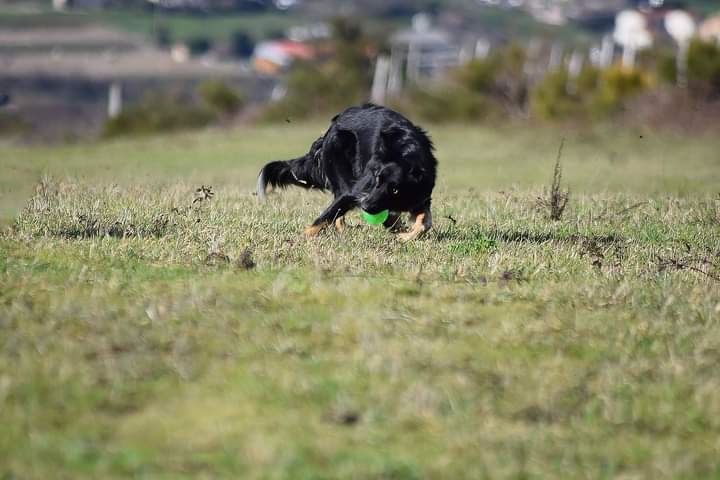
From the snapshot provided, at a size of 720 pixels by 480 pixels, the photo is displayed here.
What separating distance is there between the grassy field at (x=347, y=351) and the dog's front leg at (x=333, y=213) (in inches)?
8.5

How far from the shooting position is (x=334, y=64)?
50.8m

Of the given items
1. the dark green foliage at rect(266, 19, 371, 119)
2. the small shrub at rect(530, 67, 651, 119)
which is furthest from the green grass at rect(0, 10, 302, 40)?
the small shrub at rect(530, 67, 651, 119)

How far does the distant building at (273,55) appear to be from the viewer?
76.1m

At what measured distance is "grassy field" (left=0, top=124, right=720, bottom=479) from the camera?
4.94 metres

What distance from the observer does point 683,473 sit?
16.1ft

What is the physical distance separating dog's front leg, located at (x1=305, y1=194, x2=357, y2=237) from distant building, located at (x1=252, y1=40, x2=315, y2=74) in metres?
62.8

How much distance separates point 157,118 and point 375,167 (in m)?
34.1

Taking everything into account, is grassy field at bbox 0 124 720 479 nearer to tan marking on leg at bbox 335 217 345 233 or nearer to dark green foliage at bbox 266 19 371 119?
tan marking on leg at bbox 335 217 345 233

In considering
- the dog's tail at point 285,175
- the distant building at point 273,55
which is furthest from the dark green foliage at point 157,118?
the dog's tail at point 285,175

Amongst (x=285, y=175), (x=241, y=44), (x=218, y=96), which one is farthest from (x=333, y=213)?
(x=241, y=44)

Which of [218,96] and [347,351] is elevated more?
[218,96]

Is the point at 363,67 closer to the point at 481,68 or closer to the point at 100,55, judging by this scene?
the point at 481,68

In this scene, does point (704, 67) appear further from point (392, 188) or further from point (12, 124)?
point (392, 188)

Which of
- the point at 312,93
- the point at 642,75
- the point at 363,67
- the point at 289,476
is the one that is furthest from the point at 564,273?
the point at 363,67
